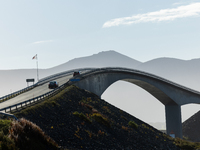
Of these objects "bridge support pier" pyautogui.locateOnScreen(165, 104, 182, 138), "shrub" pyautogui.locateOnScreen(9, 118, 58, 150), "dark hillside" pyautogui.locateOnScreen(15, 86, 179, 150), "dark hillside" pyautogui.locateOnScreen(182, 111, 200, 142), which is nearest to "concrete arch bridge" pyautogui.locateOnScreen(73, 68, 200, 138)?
"bridge support pier" pyautogui.locateOnScreen(165, 104, 182, 138)

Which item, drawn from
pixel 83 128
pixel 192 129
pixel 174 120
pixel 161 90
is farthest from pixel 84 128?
pixel 192 129

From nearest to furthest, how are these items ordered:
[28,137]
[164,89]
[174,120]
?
[28,137]
[174,120]
[164,89]

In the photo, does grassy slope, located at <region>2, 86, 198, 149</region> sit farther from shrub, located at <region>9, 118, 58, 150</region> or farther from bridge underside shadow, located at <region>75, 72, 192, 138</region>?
bridge underside shadow, located at <region>75, 72, 192, 138</region>

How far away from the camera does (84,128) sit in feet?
92.1

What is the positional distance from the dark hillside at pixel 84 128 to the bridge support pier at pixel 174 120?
43.6m

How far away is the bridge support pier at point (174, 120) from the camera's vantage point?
271ft

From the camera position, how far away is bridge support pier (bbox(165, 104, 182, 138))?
82.5 m

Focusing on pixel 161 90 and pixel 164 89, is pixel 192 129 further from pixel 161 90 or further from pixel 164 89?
pixel 161 90

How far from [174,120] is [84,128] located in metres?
62.5

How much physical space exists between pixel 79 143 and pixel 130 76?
54199 mm

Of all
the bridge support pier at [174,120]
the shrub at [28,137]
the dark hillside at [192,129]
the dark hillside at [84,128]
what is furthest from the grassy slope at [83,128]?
the dark hillside at [192,129]

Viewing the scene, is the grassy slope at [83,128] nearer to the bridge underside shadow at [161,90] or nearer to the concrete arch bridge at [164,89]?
the concrete arch bridge at [164,89]

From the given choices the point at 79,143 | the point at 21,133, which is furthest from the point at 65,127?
the point at 21,133

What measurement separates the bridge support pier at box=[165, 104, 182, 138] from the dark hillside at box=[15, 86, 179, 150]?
43570mm
